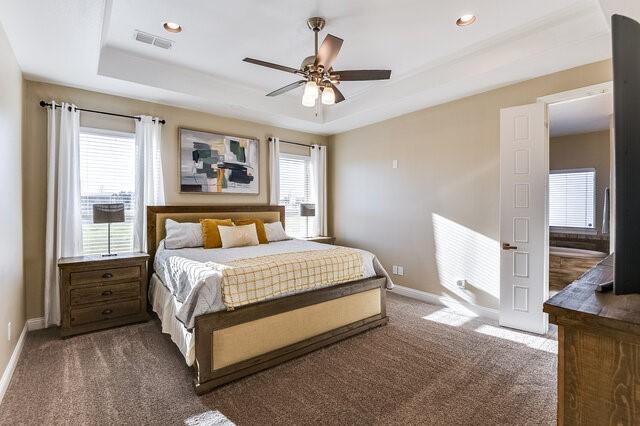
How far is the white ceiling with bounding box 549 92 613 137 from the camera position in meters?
4.05

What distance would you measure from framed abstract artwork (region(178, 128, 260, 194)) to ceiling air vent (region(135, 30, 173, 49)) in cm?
125

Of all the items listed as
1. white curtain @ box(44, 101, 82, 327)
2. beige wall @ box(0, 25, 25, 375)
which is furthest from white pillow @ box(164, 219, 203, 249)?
beige wall @ box(0, 25, 25, 375)

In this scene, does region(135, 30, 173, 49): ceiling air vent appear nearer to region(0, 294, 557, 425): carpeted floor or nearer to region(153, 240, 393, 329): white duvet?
region(153, 240, 393, 329): white duvet

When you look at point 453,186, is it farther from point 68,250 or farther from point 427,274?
point 68,250

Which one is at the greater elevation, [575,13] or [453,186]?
[575,13]

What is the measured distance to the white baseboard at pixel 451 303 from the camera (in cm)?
366

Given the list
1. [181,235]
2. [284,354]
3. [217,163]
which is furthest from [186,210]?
[284,354]

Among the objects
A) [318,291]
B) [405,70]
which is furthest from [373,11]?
[318,291]

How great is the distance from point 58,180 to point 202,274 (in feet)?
7.47

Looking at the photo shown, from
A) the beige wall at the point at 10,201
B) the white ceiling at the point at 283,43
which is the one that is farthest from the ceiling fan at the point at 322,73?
the beige wall at the point at 10,201

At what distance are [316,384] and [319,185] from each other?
3.74m

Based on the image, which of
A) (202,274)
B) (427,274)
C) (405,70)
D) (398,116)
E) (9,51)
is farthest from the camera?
(398,116)

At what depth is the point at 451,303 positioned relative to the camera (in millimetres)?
4016

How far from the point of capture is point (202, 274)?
94.0 inches
